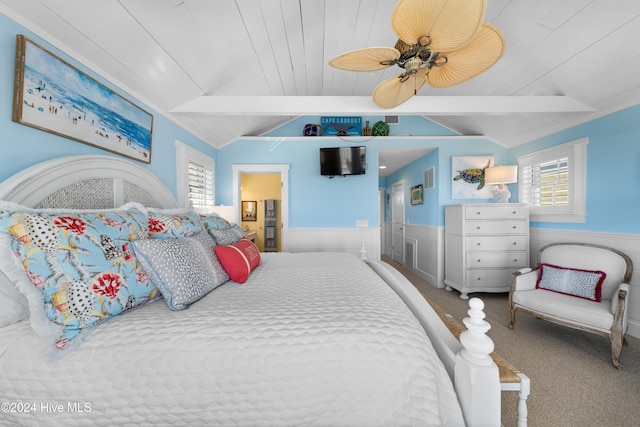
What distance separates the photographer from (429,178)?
3.89m

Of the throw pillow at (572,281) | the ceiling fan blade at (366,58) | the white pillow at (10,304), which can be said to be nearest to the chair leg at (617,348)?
the throw pillow at (572,281)

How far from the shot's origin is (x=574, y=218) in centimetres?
259

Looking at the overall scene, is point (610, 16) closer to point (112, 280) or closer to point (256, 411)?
point (256, 411)

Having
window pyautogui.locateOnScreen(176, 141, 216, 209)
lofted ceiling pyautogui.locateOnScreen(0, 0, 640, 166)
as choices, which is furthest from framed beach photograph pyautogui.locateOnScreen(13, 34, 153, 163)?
window pyautogui.locateOnScreen(176, 141, 216, 209)

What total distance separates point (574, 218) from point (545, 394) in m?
2.11

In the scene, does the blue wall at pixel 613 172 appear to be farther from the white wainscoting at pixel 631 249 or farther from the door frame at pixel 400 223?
the door frame at pixel 400 223

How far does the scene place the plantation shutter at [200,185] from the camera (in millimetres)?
2877

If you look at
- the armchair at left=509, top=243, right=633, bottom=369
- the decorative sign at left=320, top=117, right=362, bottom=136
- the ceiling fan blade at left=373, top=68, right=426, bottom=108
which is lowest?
the armchair at left=509, top=243, right=633, bottom=369

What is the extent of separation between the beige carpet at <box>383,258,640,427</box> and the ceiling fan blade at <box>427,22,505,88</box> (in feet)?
6.81

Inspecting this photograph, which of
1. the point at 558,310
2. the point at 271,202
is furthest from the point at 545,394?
the point at 271,202

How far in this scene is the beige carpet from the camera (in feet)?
4.48

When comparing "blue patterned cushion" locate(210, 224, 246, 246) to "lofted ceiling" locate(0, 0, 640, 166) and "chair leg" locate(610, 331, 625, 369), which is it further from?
"chair leg" locate(610, 331, 625, 369)

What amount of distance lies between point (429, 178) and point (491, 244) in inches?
54.3

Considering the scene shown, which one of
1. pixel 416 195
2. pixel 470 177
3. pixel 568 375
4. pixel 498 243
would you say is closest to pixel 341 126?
pixel 416 195
